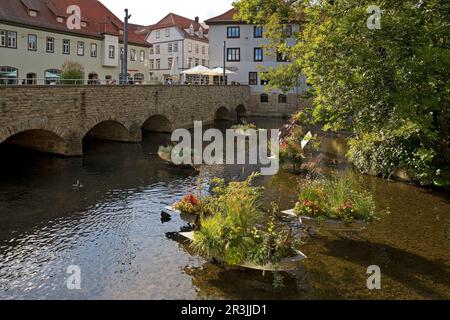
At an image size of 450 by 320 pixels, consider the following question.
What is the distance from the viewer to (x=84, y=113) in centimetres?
2441

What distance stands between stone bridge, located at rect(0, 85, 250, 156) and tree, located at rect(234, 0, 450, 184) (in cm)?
950

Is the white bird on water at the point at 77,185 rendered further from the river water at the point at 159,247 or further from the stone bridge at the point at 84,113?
the stone bridge at the point at 84,113

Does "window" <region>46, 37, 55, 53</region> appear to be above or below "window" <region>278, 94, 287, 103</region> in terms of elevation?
above

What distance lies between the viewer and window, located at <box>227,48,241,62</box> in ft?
186

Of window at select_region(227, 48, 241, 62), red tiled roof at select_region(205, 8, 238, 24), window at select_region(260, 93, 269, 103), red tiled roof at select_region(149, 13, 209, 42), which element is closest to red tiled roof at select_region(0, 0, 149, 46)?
red tiled roof at select_region(205, 8, 238, 24)

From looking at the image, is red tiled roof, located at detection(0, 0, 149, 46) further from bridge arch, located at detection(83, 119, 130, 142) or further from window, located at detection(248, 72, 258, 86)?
window, located at detection(248, 72, 258, 86)

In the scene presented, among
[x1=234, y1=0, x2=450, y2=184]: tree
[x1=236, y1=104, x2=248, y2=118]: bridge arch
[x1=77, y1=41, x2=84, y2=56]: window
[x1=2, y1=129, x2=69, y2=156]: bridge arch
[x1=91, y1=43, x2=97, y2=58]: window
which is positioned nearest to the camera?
[x1=234, y1=0, x2=450, y2=184]: tree

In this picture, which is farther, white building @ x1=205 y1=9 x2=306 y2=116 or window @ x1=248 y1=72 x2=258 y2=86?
window @ x1=248 y1=72 x2=258 y2=86

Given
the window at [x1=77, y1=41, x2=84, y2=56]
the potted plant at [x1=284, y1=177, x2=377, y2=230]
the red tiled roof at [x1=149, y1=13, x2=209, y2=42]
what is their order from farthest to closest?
the red tiled roof at [x1=149, y1=13, x2=209, y2=42]
the window at [x1=77, y1=41, x2=84, y2=56]
the potted plant at [x1=284, y1=177, x2=377, y2=230]

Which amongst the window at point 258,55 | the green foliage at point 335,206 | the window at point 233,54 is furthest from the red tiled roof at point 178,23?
the green foliage at point 335,206

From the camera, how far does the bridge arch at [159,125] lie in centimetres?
3488

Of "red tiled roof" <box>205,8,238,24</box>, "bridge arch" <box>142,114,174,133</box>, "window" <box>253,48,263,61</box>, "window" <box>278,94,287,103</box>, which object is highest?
"red tiled roof" <box>205,8,238,24</box>

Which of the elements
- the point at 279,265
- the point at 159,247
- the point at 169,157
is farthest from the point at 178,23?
the point at 279,265
